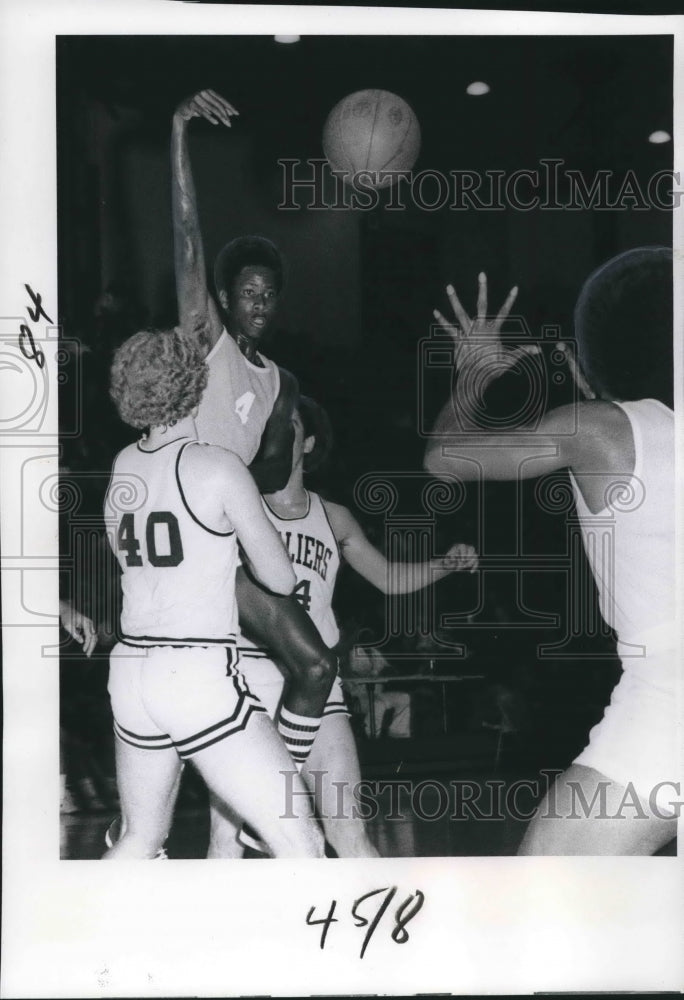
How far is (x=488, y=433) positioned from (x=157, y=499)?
3.63ft

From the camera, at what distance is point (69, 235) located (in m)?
3.39

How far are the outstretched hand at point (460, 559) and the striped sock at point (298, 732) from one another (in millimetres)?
667

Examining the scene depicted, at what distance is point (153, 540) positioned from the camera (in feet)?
10.8

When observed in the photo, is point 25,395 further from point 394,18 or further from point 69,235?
point 394,18

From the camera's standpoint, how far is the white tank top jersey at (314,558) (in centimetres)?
340

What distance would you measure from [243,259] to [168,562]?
3.36 feet

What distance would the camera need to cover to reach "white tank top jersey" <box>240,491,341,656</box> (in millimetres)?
3396

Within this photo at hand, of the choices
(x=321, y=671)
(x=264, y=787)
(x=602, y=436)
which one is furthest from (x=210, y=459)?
(x=602, y=436)

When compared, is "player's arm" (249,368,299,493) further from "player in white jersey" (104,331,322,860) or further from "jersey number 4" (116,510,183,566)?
"jersey number 4" (116,510,183,566)

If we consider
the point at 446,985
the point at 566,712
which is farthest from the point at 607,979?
the point at 566,712

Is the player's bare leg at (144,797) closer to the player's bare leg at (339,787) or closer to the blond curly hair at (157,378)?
the player's bare leg at (339,787)

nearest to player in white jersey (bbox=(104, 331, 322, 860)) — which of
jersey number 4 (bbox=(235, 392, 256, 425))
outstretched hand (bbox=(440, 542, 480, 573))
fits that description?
jersey number 4 (bbox=(235, 392, 256, 425))

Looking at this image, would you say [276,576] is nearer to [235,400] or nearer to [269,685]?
[269,685]

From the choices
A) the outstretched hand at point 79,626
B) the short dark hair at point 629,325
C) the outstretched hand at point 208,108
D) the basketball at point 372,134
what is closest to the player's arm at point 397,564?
the short dark hair at point 629,325
